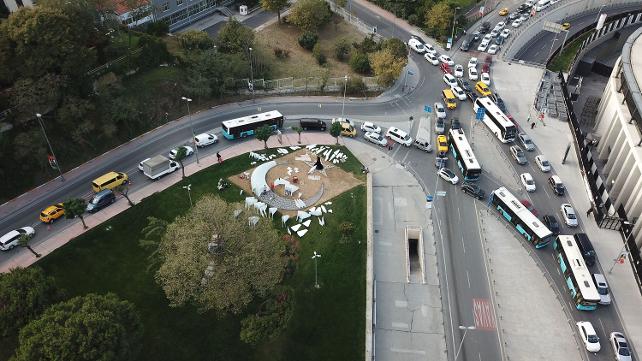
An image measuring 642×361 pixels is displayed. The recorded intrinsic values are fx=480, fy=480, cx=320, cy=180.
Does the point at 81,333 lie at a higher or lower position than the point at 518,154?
higher

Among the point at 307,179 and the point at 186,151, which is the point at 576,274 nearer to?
the point at 307,179

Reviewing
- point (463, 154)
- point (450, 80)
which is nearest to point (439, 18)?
point (450, 80)

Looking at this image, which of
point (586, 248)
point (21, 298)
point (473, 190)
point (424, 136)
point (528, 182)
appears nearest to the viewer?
point (21, 298)

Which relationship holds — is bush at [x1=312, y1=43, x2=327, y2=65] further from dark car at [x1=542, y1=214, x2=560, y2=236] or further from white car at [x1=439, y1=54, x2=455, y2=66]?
dark car at [x1=542, y1=214, x2=560, y2=236]

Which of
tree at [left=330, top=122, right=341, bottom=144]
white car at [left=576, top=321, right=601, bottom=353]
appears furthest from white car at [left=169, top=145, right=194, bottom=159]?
white car at [left=576, top=321, right=601, bottom=353]

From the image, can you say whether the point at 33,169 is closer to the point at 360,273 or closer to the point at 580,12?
the point at 360,273

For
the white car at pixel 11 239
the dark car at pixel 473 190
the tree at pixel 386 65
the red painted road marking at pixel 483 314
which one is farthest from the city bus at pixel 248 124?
the red painted road marking at pixel 483 314
